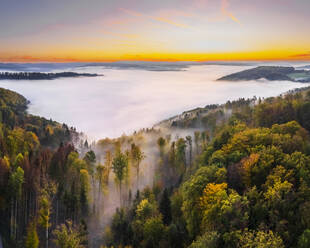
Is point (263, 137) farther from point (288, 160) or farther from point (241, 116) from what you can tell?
point (241, 116)

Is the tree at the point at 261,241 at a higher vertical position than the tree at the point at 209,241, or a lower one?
higher

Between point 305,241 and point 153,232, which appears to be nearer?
point 305,241

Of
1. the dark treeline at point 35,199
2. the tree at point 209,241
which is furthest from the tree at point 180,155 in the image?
the tree at point 209,241

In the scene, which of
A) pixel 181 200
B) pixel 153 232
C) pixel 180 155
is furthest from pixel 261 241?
pixel 180 155

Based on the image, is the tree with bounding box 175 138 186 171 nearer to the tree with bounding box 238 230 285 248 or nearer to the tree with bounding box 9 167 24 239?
the tree with bounding box 9 167 24 239

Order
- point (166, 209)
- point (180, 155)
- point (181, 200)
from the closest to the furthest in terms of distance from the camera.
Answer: point (166, 209) < point (181, 200) < point (180, 155)

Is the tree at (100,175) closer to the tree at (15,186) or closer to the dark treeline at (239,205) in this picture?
the dark treeline at (239,205)

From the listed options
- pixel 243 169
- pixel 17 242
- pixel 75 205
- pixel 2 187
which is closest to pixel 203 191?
pixel 243 169

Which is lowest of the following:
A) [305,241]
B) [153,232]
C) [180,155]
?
[153,232]

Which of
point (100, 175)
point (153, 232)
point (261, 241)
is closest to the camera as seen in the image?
point (261, 241)

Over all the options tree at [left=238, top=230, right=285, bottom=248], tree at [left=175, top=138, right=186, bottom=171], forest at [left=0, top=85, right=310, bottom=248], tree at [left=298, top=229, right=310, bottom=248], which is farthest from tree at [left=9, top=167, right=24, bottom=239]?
tree at [left=298, top=229, right=310, bottom=248]

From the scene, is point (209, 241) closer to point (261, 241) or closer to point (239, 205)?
point (261, 241)
